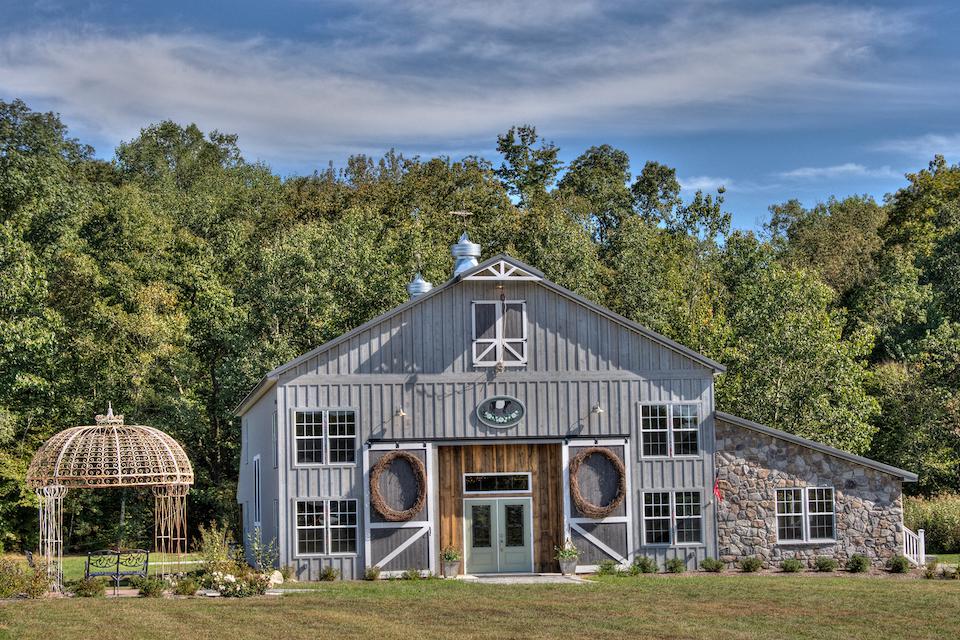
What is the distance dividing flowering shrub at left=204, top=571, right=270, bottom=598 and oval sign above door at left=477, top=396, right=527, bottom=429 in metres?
6.30

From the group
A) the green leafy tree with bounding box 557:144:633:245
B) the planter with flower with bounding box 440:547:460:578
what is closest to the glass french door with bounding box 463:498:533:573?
the planter with flower with bounding box 440:547:460:578

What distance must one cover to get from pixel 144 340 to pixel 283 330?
5.00 metres

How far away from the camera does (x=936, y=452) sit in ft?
123

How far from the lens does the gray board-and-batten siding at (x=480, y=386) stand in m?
26.4

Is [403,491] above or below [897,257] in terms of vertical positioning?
below

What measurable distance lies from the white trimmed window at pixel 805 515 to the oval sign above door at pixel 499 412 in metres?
6.34

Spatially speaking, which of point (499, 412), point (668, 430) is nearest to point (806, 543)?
point (668, 430)

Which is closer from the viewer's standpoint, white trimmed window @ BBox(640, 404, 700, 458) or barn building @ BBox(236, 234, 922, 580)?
barn building @ BBox(236, 234, 922, 580)

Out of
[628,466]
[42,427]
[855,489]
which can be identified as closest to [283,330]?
[42,427]

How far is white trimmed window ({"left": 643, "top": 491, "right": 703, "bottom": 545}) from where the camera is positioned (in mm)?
27016

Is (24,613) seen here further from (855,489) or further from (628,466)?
(855,489)

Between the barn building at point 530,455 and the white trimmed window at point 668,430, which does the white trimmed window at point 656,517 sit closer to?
the barn building at point 530,455

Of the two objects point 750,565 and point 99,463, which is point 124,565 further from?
point 750,565

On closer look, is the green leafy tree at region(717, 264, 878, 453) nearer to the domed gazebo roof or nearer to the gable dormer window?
the gable dormer window
